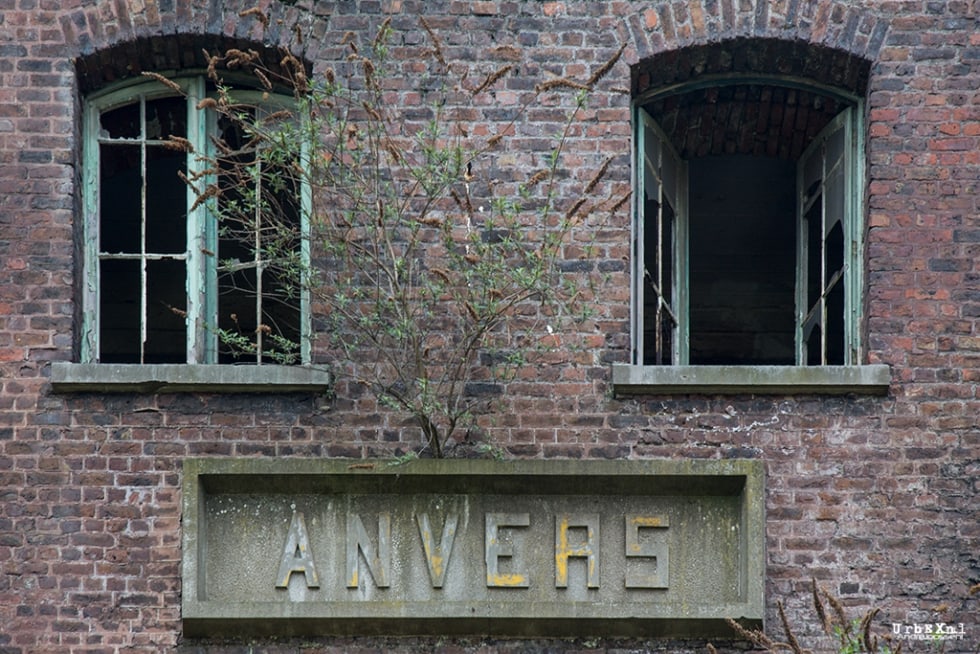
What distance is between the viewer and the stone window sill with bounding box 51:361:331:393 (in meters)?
8.58

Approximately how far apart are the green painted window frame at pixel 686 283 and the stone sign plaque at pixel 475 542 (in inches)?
18.4

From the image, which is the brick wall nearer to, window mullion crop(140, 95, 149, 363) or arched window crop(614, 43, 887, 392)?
arched window crop(614, 43, 887, 392)

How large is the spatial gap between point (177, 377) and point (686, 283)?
3155 mm

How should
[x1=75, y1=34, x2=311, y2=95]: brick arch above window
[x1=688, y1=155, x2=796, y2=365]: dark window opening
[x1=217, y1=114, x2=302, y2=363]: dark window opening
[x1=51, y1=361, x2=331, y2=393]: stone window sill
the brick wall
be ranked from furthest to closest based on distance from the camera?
[x1=688, y1=155, x2=796, y2=365]: dark window opening, [x1=75, y1=34, x2=311, y2=95]: brick arch above window, [x1=51, y1=361, x2=331, y2=393]: stone window sill, the brick wall, [x1=217, y1=114, x2=302, y2=363]: dark window opening

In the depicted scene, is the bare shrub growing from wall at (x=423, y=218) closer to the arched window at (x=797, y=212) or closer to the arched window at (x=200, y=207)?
the arched window at (x=200, y=207)

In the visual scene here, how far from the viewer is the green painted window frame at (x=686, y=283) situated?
8578 mm

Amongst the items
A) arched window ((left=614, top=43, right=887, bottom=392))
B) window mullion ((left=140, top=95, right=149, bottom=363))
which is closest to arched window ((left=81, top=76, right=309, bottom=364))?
window mullion ((left=140, top=95, right=149, bottom=363))

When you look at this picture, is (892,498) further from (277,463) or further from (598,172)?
(277,463)

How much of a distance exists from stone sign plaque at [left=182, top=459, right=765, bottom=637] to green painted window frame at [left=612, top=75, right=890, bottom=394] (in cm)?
47

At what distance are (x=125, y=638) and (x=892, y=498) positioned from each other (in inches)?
158

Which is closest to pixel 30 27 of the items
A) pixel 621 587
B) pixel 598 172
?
pixel 598 172

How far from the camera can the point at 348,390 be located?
8688mm

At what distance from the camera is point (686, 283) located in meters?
9.93

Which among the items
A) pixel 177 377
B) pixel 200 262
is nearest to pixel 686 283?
pixel 200 262
